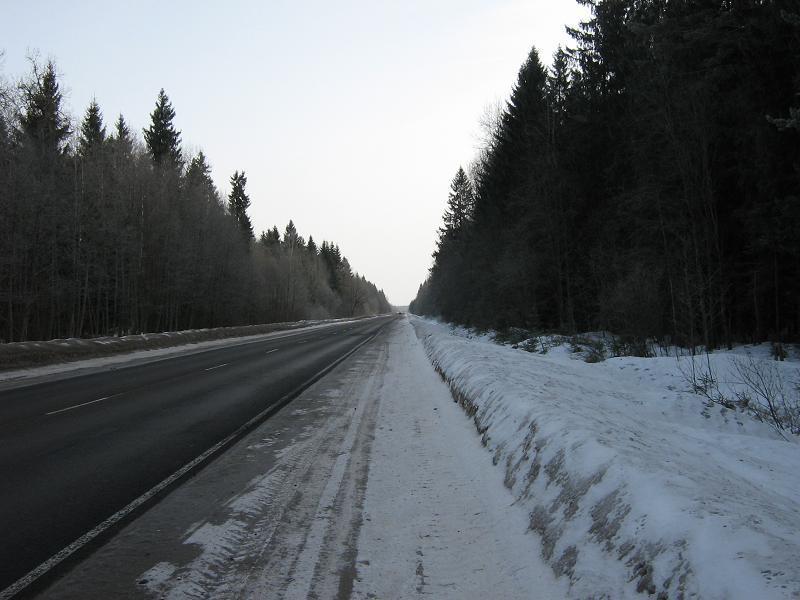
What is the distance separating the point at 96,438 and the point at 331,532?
4.64 m

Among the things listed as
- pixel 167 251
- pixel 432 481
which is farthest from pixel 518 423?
pixel 167 251

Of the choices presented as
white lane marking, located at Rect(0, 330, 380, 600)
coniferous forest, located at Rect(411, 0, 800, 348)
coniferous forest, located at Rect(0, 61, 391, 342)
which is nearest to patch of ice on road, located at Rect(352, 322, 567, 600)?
white lane marking, located at Rect(0, 330, 380, 600)

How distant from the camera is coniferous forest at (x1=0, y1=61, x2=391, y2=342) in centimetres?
2187

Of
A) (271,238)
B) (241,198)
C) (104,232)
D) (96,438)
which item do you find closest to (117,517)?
(96,438)

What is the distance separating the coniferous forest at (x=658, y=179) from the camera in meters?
13.1

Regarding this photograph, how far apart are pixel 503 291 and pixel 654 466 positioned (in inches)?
937

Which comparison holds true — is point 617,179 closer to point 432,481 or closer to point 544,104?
point 544,104

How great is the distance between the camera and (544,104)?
27000 mm

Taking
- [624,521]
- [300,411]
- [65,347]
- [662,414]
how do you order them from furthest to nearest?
[65,347]
[300,411]
[662,414]
[624,521]

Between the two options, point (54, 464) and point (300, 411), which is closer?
point (54, 464)

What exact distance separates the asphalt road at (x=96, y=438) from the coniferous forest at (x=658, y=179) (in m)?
12.2

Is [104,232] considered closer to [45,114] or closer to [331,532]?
[45,114]

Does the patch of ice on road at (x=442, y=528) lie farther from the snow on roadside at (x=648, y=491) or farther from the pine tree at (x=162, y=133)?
the pine tree at (x=162, y=133)

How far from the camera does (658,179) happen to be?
1867 centimetres
